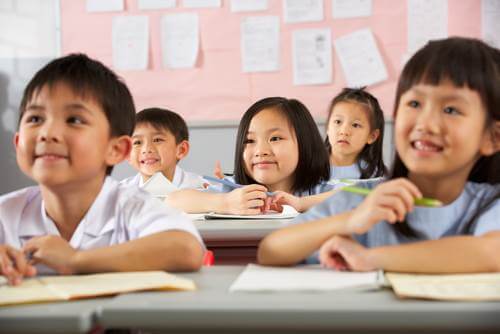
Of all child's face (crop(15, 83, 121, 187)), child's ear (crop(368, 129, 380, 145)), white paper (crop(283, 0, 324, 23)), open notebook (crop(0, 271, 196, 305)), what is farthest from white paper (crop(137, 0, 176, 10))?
open notebook (crop(0, 271, 196, 305))

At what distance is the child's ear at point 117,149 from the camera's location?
1.33 m

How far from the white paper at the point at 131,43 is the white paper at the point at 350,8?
1.16m

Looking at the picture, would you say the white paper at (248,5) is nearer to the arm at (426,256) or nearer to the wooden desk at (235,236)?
Answer: the wooden desk at (235,236)

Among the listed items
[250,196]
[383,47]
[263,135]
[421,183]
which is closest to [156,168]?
[263,135]

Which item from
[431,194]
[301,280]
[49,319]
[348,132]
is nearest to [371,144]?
[348,132]

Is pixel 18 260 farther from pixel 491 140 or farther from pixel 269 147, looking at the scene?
pixel 269 147

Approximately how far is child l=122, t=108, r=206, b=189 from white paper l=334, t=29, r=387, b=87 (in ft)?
3.71

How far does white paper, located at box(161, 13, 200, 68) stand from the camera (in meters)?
3.99

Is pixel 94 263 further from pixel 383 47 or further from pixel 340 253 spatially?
pixel 383 47

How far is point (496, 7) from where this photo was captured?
3.76m

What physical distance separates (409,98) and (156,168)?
2190 mm

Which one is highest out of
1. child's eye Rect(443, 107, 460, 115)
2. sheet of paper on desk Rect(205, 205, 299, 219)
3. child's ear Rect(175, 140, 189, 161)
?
child's eye Rect(443, 107, 460, 115)

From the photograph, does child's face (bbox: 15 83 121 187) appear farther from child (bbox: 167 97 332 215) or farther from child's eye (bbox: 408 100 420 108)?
child (bbox: 167 97 332 215)

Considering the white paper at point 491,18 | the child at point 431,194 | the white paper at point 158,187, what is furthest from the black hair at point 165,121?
the child at point 431,194
